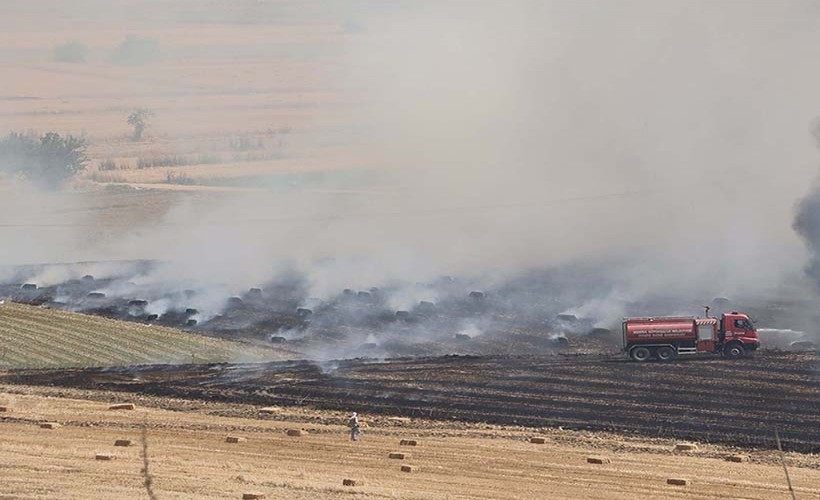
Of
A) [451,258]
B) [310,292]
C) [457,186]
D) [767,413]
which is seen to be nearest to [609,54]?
[457,186]

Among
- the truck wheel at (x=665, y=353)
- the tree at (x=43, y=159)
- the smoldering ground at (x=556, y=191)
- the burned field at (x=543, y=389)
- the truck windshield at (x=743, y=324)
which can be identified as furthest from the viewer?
the tree at (x=43, y=159)

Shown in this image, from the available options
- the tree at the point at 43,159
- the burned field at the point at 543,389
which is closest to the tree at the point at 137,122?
the tree at the point at 43,159

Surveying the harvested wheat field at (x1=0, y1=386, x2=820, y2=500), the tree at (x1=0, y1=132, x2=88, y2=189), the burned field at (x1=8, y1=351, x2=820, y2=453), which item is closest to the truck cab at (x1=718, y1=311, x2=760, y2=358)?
the burned field at (x1=8, y1=351, x2=820, y2=453)

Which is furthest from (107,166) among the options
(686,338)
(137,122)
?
(686,338)

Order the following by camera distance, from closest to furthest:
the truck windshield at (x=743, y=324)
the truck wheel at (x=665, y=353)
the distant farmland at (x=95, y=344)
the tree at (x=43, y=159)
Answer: the truck wheel at (x=665, y=353)
the truck windshield at (x=743, y=324)
the distant farmland at (x=95, y=344)
the tree at (x=43, y=159)

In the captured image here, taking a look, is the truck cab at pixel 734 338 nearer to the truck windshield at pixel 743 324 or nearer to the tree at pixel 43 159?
the truck windshield at pixel 743 324

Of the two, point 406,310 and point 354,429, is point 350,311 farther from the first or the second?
point 354,429
